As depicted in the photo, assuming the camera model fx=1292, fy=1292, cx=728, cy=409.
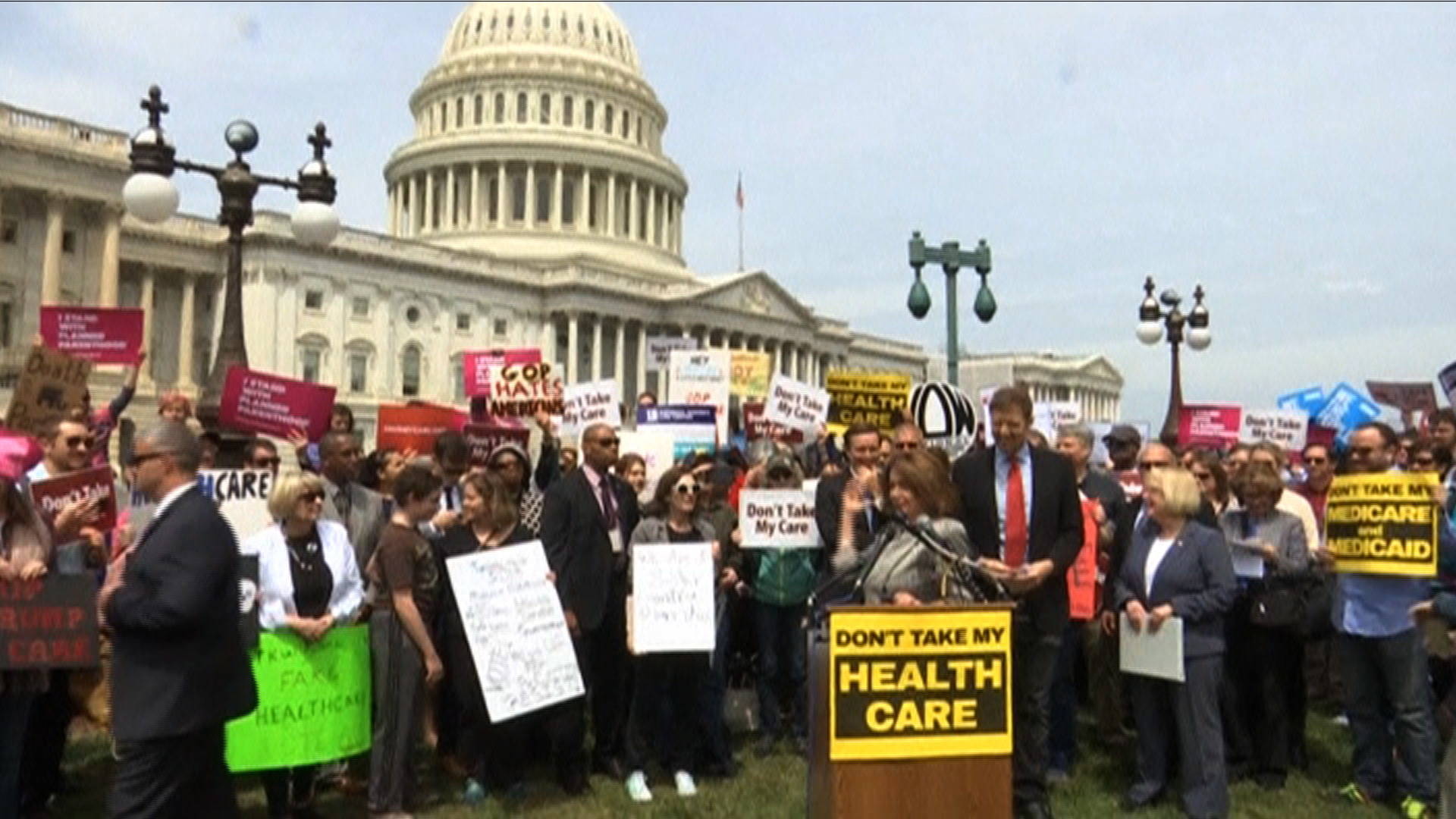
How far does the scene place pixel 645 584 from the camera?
816 cm

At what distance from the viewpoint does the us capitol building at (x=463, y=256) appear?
2131 inches

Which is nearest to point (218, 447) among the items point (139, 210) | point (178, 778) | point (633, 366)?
point (139, 210)

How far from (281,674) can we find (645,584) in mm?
2294

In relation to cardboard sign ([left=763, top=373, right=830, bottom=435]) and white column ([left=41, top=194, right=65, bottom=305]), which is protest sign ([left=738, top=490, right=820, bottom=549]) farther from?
white column ([left=41, top=194, right=65, bottom=305])

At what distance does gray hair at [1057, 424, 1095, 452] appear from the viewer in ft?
30.6

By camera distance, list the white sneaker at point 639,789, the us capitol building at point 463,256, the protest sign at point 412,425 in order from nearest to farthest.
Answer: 1. the white sneaker at point 639,789
2. the protest sign at point 412,425
3. the us capitol building at point 463,256

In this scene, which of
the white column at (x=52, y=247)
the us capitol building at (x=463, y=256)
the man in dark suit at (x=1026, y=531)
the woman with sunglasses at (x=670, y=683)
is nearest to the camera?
the man in dark suit at (x=1026, y=531)

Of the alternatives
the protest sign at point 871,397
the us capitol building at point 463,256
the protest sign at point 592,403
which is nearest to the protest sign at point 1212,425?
the protest sign at point 871,397

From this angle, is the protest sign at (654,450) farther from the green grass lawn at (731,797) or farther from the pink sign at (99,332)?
the green grass lawn at (731,797)

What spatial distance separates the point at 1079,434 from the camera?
940cm

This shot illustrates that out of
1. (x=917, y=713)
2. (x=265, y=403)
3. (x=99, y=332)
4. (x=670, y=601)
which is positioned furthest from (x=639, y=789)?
(x=99, y=332)

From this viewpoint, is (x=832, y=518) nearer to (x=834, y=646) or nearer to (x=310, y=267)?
(x=834, y=646)

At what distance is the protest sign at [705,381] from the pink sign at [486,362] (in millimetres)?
2158

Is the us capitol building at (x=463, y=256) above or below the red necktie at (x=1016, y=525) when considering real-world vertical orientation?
above
